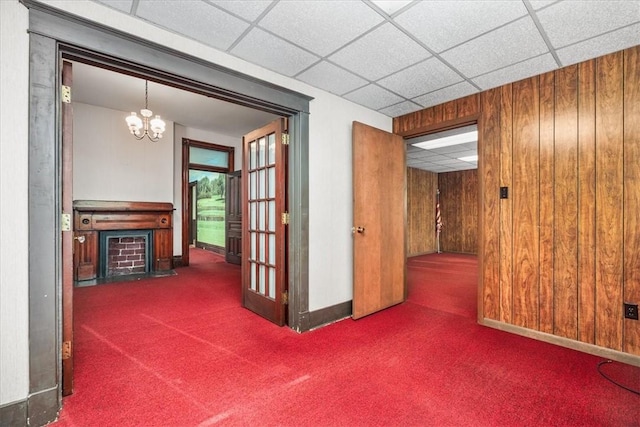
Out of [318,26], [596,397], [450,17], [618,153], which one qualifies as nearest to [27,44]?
[318,26]

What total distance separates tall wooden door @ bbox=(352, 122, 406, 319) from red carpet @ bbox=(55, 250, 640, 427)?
335 mm

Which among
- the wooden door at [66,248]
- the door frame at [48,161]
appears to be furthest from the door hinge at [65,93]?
the door frame at [48,161]

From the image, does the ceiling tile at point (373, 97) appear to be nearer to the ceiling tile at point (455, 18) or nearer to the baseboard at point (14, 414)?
the ceiling tile at point (455, 18)

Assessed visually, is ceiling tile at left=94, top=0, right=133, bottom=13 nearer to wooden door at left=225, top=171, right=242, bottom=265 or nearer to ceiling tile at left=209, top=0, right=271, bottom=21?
ceiling tile at left=209, top=0, right=271, bottom=21

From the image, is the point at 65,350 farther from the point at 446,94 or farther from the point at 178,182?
the point at 178,182

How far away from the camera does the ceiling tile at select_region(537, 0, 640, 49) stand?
5.84ft

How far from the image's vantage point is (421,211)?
866cm

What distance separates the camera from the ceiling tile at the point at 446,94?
117 inches

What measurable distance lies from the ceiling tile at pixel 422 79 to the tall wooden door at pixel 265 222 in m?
1.21

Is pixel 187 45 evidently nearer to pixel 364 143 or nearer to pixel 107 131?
pixel 364 143

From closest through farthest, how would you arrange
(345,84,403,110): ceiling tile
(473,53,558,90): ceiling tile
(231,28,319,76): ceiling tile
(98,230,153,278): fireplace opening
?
(231,28,319,76): ceiling tile → (473,53,558,90): ceiling tile → (345,84,403,110): ceiling tile → (98,230,153,278): fireplace opening

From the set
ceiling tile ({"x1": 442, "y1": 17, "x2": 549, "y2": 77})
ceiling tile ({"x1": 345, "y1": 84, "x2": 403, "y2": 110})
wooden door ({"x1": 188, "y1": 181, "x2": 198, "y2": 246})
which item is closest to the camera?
ceiling tile ({"x1": 442, "y1": 17, "x2": 549, "y2": 77})

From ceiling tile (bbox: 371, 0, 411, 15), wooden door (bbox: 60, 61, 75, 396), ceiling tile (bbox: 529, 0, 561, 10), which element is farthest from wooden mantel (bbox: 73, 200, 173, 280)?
ceiling tile (bbox: 529, 0, 561, 10)

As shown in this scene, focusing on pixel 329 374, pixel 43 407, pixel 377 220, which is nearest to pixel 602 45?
pixel 377 220
